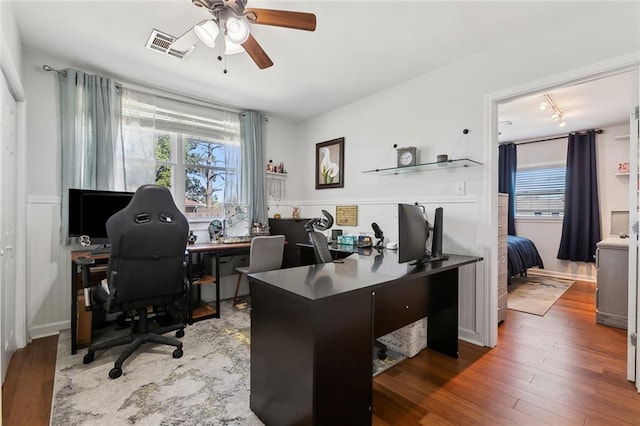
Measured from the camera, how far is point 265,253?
3.24 meters

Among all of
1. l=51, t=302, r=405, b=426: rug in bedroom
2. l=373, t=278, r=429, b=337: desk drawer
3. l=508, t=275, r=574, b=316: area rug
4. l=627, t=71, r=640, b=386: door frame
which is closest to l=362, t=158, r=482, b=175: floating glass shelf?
l=627, t=71, r=640, b=386: door frame

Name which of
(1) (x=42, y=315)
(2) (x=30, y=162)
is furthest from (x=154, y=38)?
(1) (x=42, y=315)

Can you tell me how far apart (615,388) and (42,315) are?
4.58 m

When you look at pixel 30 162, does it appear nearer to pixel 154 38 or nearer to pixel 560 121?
pixel 154 38

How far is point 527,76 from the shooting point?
234 cm

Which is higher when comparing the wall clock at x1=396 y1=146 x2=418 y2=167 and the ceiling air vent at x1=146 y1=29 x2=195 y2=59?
the ceiling air vent at x1=146 y1=29 x2=195 y2=59

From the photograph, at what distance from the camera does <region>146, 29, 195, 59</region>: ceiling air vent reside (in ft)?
7.47

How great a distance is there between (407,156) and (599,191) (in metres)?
4.07

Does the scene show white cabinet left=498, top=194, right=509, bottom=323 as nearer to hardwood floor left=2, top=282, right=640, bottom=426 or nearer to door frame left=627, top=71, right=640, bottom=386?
hardwood floor left=2, top=282, right=640, bottom=426

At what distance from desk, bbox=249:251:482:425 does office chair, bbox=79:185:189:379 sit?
3.28ft

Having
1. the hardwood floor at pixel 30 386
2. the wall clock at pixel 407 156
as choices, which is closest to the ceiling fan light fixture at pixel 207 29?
the wall clock at pixel 407 156

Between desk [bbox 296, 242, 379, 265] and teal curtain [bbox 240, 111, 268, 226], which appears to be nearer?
desk [bbox 296, 242, 379, 265]

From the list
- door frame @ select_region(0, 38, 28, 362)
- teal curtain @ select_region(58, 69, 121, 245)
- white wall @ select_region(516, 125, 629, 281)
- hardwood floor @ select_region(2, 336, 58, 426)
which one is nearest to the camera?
hardwood floor @ select_region(2, 336, 58, 426)

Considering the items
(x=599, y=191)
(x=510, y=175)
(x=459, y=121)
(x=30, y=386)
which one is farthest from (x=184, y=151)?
(x=599, y=191)
